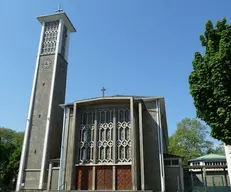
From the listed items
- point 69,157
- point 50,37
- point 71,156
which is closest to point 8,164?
point 69,157

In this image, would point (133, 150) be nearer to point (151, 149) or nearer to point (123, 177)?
point (151, 149)

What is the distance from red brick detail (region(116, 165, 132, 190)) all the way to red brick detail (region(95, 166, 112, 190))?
0.84 metres

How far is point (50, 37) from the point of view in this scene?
35312 millimetres

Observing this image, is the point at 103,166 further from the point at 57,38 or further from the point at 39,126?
the point at 57,38

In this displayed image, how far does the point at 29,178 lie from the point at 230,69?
24.7 meters

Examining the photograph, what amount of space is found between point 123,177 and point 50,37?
940 inches

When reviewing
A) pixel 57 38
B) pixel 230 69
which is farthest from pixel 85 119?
pixel 230 69

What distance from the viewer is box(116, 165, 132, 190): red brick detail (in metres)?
22.9

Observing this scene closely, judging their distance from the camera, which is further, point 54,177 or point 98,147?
point 54,177

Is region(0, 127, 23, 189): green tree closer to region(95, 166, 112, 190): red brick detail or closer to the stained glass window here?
the stained glass window

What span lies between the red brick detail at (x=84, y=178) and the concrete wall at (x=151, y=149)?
588 cm

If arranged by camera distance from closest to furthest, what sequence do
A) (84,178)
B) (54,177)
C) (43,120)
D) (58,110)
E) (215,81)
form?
(215,81) → (84,178) → (54,177) → (43,120) → (58,110)

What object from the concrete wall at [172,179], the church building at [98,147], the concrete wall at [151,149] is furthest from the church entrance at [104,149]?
the concrete wall at [172,179]

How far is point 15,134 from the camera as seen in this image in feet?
176
